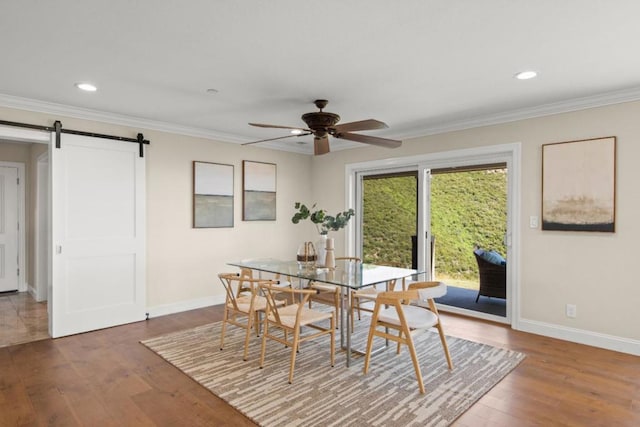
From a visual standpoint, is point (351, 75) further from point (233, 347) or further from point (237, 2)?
point (233, 347)

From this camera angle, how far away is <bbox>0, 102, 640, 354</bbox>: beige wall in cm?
338

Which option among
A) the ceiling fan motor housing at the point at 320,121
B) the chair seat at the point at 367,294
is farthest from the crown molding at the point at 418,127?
the chair seat at the point at 367,294

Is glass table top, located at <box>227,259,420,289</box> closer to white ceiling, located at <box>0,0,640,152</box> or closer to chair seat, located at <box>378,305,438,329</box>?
chair seat, located at <box>378,305,438,329</box>

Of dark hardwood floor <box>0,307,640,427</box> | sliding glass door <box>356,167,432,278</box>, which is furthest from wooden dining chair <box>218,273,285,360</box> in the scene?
sliding glass door <box>356,167,432,278</box>

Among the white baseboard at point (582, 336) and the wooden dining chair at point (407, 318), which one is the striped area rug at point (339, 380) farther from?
the white baseboard at point (582, 336)

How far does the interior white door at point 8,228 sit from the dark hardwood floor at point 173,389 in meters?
2.99

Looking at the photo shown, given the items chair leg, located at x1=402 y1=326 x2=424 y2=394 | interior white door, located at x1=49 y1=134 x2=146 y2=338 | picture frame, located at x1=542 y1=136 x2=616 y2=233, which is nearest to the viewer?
chair leg, located at x1=402 y1=326 x2=424 y2=394

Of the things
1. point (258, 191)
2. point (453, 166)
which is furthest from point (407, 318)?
point (258, 191)

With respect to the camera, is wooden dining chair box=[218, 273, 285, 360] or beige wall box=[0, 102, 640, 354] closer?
wooden dining chair box=[218, 273, 285, 360]

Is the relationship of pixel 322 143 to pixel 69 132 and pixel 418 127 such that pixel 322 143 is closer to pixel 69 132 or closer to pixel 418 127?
pixel 418 127

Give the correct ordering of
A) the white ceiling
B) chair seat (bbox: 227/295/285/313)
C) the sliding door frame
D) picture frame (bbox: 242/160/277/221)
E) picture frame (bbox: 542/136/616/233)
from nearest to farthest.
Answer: the white ceiling
chair seat (bbox: 227/295/285/313)
picture frame (bbox: 542/136/616/233)
the sliding door frame
picture frame (bbox: 242/160/277/221)

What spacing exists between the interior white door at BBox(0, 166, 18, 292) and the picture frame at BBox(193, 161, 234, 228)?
10.7 feet

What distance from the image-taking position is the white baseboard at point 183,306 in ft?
14.9

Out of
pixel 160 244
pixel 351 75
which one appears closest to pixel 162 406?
pixel 160 244
